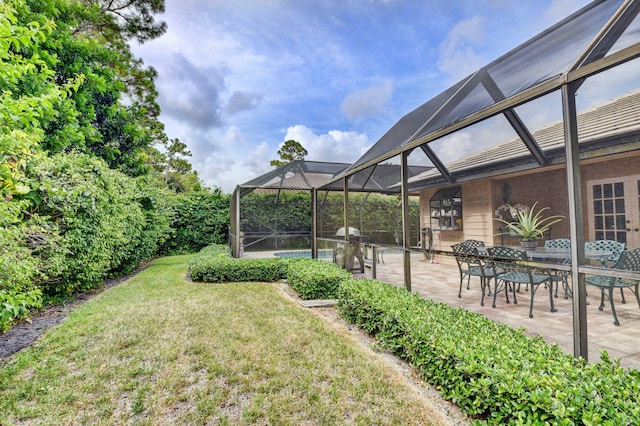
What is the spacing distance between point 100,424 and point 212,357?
3.39 ft

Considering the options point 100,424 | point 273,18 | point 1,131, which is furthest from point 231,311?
point 273,18

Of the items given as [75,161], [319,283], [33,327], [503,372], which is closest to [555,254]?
[503,372]

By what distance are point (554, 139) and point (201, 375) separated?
464cm

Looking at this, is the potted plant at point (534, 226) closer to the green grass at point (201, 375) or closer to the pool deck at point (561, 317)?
the pool deck at point (561, 317)

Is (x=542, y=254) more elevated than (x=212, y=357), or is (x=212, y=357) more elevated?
(x=542, y=254)

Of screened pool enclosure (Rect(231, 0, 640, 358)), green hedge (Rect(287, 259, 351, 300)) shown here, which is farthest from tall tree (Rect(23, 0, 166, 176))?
screened pool enclosure (Rect(231, 0, 640, 358))

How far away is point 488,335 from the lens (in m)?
2.39

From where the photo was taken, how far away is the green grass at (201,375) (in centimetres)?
205

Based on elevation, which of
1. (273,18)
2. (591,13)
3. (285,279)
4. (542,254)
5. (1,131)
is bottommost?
(285,279)

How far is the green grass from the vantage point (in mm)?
2055

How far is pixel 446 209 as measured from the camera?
7.73 m

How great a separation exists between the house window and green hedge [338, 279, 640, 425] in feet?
15.9

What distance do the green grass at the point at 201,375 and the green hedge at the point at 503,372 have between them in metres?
0.31

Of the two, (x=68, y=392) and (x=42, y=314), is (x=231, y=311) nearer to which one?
(x=68, y=392)
